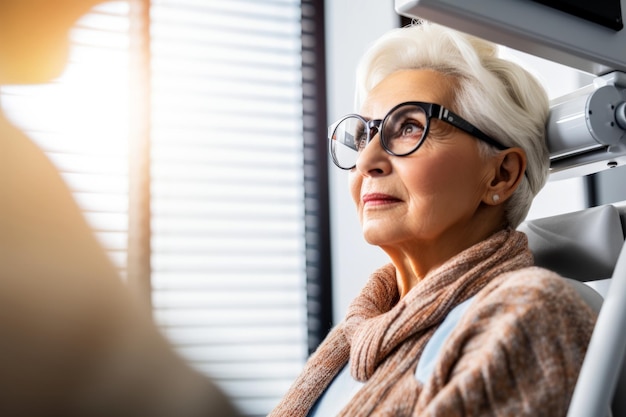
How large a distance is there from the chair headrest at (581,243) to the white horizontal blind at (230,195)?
1.28 m

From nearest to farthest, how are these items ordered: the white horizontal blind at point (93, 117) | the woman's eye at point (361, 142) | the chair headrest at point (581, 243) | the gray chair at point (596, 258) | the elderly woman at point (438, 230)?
the gray chair at point (596, 258) < the elderly woman at point (438, 230) < the chair headrest at point (581, 243) < the woman's eye at point (361, 142) < the white horizontal blind at point (93, 117)

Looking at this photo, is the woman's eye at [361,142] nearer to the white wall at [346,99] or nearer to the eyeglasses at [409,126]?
the eyeglasses at [409,126]

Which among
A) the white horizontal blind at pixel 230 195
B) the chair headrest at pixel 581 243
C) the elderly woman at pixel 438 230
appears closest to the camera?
the elderly woman at pixel 438 230

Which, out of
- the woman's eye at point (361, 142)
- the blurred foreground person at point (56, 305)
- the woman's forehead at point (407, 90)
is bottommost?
the blurred foreground person at point (56, 305)

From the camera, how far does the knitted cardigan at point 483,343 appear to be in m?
0.88

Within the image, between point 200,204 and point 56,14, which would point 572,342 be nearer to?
point 200,204

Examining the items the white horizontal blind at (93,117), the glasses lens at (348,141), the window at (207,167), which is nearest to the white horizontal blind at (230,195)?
the window at (207,167)

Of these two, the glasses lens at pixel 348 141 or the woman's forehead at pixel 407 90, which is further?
the glasses lens at pixel 348 141

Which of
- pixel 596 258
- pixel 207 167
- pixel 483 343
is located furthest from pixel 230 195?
pixel 483 343

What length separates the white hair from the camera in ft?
4.17

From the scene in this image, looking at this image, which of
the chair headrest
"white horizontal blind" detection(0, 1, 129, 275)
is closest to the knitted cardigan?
the chair headrest

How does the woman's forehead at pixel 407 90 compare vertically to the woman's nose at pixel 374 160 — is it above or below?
above

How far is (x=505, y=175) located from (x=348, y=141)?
0.32 metres

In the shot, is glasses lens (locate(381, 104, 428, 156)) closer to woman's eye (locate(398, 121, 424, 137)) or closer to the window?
woman's eye (locate(398, 121, 424, 137))
